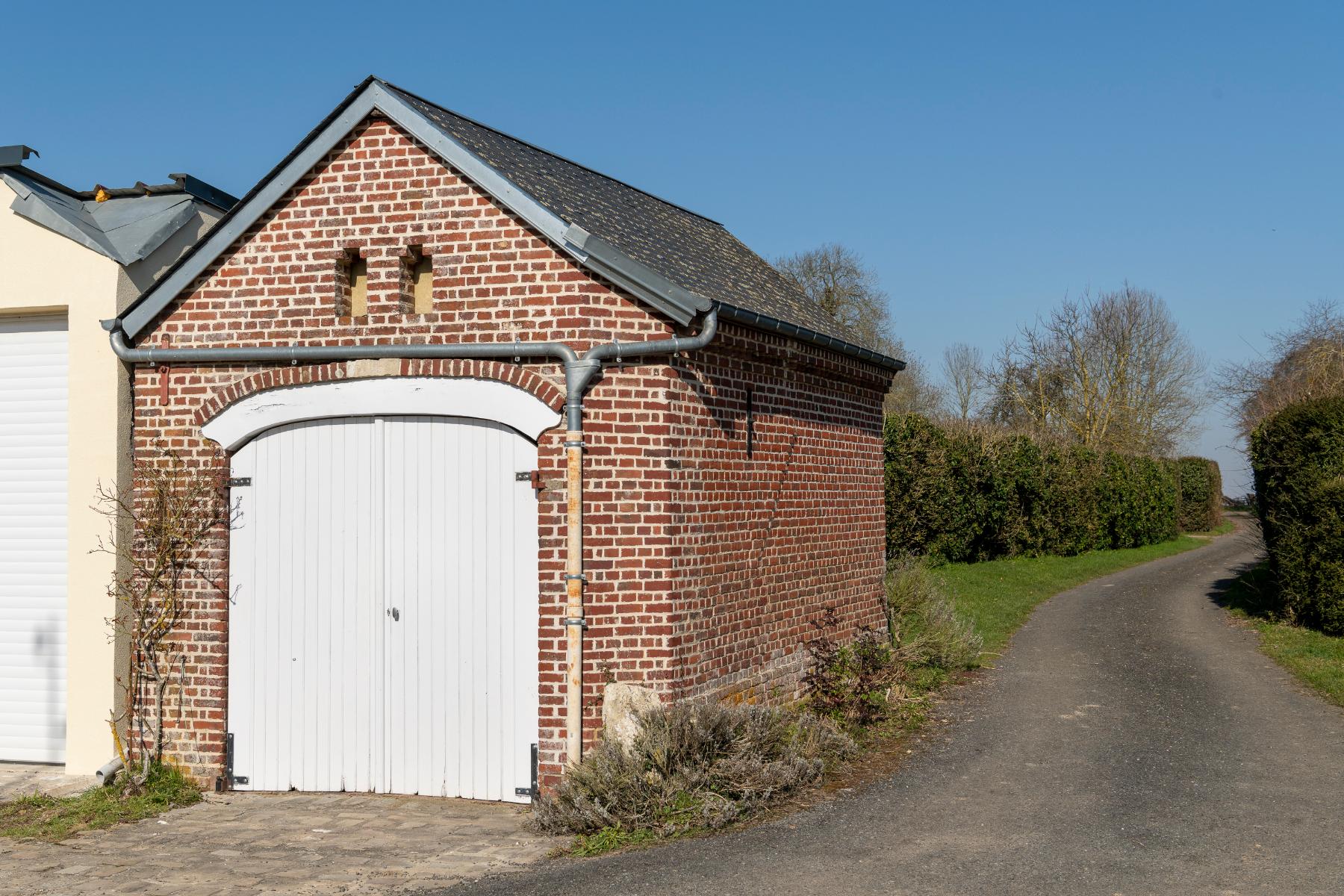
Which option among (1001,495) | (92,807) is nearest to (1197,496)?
(1001,495)

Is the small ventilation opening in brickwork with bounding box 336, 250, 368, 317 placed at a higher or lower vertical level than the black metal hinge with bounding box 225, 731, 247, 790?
higher

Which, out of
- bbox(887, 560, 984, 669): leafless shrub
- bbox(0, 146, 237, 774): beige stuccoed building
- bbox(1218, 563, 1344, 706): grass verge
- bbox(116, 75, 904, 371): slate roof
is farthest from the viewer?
bbox(887, 560, 984, 669): leafless shrub

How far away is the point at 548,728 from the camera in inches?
317

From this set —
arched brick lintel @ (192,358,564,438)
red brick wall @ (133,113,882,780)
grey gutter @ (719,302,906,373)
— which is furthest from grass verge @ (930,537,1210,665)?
arched brick lintel @ (192,358,564,438)

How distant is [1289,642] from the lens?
14.4m

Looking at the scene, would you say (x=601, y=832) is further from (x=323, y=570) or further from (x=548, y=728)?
(x=323, y=570)

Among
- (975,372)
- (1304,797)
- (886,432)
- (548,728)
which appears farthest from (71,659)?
(975,372)

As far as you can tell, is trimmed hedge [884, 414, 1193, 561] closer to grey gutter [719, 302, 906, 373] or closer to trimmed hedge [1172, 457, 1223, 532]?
trimmed hedge [1172, 457, 1223, 532]

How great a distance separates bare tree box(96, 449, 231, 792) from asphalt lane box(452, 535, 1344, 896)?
392 cm

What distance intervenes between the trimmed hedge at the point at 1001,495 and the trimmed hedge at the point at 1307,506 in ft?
21.4

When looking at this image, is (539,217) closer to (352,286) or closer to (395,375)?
(395,375)

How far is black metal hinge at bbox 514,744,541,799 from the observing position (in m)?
8.09

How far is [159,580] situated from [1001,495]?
19269 millimetres

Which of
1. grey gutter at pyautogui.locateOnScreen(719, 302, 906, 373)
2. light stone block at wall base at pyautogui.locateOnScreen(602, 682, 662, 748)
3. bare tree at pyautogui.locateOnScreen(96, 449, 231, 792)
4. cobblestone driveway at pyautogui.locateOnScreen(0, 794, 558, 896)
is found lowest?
cobblestone driveway at pyautogui.locateOnScreen(0, 794, 558, 896)
